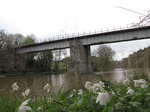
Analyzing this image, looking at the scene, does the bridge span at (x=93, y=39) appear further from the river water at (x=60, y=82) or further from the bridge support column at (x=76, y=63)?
the river water at (x=60, y=82)

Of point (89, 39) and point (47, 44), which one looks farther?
point (47, 44)

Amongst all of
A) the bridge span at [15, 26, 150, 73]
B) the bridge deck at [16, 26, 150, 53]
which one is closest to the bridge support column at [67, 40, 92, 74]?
the bridge span at [15, 26, 150, 73]

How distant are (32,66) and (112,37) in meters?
26.0

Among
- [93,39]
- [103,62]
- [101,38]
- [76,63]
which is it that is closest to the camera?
[76,63]

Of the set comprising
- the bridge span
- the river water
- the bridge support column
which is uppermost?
the bridge span

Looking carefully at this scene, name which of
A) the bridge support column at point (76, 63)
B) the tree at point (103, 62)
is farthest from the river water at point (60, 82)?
the tree at point (103, 62)

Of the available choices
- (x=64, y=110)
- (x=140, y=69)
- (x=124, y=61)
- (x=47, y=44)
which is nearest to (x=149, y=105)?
(x=64, y=110)

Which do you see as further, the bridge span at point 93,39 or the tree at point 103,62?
the bridge span at point 93,39

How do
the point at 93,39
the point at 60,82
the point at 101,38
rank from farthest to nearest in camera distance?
the point at 93,39
the point at 101,38
the point at 60,82

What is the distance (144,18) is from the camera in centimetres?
274

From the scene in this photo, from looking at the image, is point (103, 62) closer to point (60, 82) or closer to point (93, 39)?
point (60, 82)

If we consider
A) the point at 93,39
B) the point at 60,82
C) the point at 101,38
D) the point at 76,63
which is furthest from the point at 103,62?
the point at 93,39

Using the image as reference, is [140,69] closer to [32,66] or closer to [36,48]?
[36,48]

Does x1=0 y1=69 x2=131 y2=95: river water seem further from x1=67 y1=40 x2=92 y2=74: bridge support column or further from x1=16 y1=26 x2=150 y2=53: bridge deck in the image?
x1=16 y1=26 x2=150 y2=53: bridge deck
